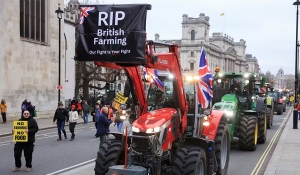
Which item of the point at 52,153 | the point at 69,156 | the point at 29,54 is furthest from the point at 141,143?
the point at 29,54

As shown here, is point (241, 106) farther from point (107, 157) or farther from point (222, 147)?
point (107, 157)

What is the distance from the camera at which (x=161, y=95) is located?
9492 mm

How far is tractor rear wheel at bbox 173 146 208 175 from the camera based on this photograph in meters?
7.68

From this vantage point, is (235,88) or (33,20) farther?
(33,20)

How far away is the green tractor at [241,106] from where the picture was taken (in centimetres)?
1494

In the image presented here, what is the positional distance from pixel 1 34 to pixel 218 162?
21470 mm

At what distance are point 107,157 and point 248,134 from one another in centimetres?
789

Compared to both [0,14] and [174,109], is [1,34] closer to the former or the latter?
[0,14]

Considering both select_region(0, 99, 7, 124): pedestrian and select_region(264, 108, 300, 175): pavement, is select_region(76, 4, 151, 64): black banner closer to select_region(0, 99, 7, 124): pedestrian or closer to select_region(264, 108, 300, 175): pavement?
select_region(264, 108, 300, 175): pavement

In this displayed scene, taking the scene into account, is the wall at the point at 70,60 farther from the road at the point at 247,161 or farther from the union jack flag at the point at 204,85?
the union jack flag at the point at 204,85

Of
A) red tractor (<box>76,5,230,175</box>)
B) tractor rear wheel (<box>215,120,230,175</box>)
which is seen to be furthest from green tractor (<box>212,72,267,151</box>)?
red tractor (<box>76,5,230,175</box>)

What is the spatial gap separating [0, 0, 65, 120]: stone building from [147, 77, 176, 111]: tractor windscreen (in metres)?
20.3

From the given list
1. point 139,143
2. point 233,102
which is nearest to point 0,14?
point 233,102

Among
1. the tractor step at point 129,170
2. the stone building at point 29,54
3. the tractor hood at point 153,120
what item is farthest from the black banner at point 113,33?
the stone building at point 29,54
